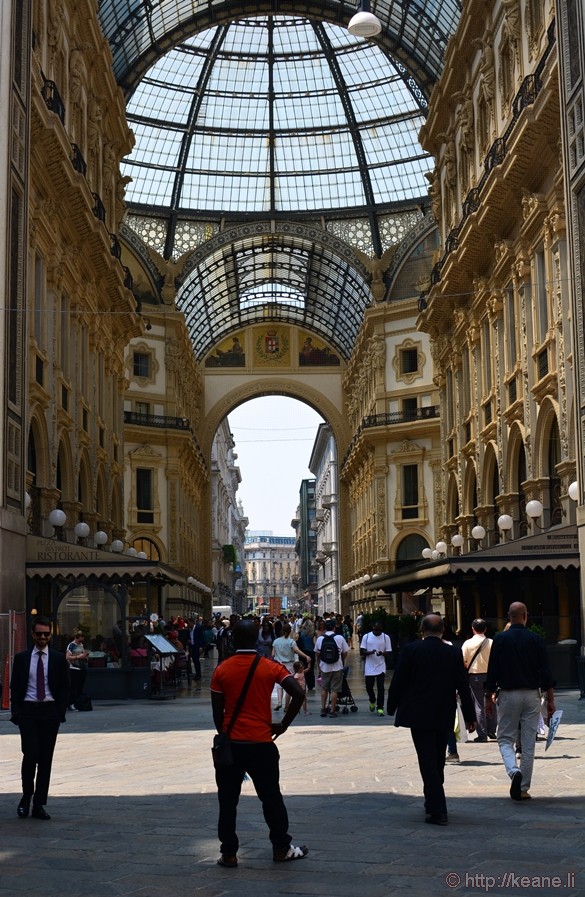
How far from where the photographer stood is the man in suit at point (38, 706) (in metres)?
9.88

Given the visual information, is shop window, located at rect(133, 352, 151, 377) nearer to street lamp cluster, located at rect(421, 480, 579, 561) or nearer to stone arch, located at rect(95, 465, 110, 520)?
stone arch, located at rect(95, 465, 110, 520)

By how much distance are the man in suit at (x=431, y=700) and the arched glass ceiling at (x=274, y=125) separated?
164ft

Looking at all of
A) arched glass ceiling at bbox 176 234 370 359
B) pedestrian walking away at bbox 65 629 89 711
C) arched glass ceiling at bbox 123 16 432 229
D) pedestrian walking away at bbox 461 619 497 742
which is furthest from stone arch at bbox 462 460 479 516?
arched glass ceiling at bbox 176 234 370 359

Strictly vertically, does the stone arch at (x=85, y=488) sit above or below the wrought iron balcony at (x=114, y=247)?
below

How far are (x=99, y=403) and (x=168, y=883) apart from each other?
103 ft

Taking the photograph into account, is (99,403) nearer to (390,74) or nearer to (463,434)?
(463,434)

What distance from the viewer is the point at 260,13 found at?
154 ft

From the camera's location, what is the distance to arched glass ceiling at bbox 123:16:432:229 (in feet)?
188

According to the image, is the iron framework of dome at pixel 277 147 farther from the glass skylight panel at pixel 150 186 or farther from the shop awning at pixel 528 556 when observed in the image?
the shop awning at pixel 528 556

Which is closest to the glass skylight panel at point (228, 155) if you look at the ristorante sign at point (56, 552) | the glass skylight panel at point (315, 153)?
the glass skylight panel at point (315, 153)

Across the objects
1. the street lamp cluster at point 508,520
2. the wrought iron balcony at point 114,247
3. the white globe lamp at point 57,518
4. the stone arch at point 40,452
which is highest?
the wrought iron balcony at point 114,247

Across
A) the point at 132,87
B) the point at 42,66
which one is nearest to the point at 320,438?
the point at 132,87

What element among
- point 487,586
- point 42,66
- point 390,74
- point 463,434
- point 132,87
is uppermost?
point 390,74

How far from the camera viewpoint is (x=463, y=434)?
3697 centimetres
